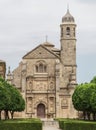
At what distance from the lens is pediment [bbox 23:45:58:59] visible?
131000 millimetres

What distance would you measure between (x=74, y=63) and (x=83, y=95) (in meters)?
33.7

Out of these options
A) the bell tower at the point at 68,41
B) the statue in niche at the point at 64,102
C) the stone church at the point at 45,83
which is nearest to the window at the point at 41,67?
the stone church at the point at 45,83

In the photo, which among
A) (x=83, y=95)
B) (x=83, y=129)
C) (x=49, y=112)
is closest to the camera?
(x=83, y=129)

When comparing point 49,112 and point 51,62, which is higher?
point 51,62

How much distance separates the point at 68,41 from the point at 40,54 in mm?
6405

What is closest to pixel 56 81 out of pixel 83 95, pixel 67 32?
pixel 67 32

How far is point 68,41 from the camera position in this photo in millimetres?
134125

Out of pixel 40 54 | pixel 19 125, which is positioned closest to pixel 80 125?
pixel 19 125

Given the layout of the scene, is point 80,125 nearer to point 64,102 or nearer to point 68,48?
point 64,102

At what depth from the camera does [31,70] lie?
131125 mm

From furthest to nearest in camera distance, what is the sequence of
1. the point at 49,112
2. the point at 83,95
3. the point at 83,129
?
Result: the point at 49,112 < the point at 83,95 < the point at 83,129

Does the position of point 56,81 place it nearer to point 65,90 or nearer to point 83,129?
point 65,90

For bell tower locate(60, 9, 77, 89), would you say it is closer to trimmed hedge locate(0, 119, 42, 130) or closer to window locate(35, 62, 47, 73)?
window locate(35, 62, 47, 73)

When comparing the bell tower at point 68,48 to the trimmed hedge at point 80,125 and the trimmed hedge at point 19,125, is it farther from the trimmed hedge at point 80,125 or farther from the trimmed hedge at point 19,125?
the trimmed hedge at point 80,125
